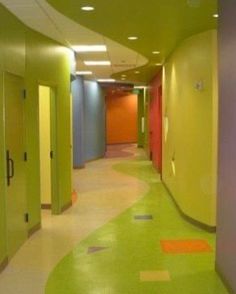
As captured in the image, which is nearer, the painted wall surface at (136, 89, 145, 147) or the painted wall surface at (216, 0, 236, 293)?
the painted wall surface at (216, 0, 236, 293)

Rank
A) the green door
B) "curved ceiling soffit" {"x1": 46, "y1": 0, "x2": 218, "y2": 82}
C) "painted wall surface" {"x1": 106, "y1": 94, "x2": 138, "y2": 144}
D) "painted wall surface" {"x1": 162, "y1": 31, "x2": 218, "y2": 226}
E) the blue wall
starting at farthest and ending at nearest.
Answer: "painted wall surface" {"x1": 106, "y1": 94, "x2": 138, "y2": 144}
the blue wall
"painted wall surface" {"x1": 162, "y1": 31, "x2": 218, "y2": 226}
the green door
"curved ceiling soffit" {"x1": 46, "y1": 0, "x2": 218, "y2": 82}

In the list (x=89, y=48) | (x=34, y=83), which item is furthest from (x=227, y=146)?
(x=89, y=48)

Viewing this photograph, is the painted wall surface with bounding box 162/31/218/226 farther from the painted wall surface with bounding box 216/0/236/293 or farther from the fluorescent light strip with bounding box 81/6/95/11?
the fluorescent light strip with bounding box 81/6/95/11

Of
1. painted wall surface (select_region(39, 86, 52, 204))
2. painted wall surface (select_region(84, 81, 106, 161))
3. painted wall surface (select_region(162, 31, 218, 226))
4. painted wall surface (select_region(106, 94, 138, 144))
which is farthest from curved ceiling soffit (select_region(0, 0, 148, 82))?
painted wall surface (select_region(106, 94, 138, 144))

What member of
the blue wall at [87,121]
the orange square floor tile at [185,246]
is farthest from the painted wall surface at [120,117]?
the orange square floor tile at [185,246]

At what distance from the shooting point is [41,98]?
8023 millimetres

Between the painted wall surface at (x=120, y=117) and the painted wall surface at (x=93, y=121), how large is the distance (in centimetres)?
684

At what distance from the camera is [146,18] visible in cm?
554

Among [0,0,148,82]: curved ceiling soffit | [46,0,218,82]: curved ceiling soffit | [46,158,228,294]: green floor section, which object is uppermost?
[0,0,148,82]: curved ceiling soffit

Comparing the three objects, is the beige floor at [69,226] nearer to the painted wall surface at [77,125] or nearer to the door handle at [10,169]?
the door handle at [10,169]

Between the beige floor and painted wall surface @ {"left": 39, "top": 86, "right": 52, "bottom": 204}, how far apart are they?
1.61ft

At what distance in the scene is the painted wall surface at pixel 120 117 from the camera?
25.1 m

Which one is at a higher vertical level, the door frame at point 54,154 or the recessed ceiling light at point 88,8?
the recessed ceiling light at point 88,8

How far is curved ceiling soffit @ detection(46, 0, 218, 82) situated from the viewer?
16.0 ft
